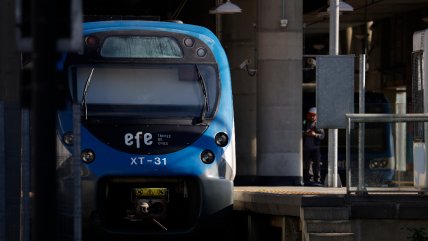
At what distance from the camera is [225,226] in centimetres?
1606

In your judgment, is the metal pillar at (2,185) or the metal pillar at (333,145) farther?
the metal pillar at (333,145)

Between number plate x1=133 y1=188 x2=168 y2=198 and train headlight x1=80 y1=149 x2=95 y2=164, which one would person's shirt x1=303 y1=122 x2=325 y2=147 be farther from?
train headlight x1=80 y1=149 x2=95 y2=164

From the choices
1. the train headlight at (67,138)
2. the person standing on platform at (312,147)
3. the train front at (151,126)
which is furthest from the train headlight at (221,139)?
the person standing on platform at (312,147)

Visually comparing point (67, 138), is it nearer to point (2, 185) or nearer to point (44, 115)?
point (2, 185)

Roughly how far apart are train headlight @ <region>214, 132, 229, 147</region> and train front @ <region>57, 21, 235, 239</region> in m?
0.01

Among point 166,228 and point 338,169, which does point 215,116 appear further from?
point 338,169

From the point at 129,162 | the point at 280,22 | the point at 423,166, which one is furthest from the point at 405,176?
the point at 280,22

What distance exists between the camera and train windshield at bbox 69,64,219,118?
1599cm

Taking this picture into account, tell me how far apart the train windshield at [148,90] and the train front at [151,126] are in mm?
13

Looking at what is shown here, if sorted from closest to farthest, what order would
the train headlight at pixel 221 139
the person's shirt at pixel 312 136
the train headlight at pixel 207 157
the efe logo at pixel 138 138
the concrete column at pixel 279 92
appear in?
the efe logo at pixel 138 138 → the train headlight at pixel 207 157 → the train headlight at pixel 221 139 → the person's shirt at pixel 312 136 → the concrete column at pixel 279 92

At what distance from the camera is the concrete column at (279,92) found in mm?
24562

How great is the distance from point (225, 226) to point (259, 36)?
9.21m

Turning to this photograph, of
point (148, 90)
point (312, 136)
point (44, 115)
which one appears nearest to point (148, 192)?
point (148, 90)

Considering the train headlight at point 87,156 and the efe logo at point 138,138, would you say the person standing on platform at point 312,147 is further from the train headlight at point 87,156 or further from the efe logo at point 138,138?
the train headlight at point 87,156
